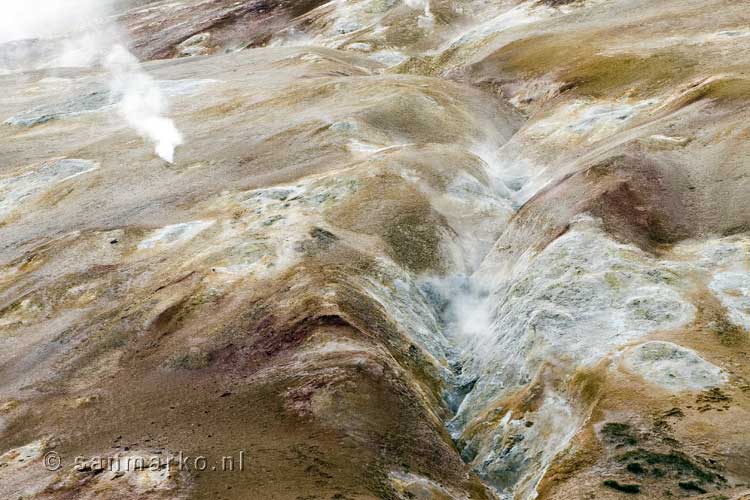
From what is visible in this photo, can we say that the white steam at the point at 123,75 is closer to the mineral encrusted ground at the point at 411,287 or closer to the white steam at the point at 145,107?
the white steam at the point at 145,107

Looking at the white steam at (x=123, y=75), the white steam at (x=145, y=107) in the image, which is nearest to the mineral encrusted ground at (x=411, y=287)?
the white steam at (x=145, y=107)

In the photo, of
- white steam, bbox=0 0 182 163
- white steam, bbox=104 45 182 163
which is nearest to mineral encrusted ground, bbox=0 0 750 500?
white steam, bbox=104 45 182 163

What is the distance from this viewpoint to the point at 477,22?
119m

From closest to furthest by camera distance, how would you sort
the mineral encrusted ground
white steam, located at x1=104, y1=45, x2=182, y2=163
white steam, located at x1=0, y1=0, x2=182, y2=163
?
the mineral encrusted ground → white steam, located at x1=104, y1=45, x2=182, y2=163 → white steam, located at x1=0, y1=0, x2=182, y2=163

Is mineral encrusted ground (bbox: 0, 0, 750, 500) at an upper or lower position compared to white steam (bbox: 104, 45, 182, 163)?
upper

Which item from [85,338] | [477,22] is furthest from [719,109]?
[477,22]

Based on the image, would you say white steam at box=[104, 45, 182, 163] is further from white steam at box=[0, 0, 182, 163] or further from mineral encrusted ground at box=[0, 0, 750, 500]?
mineral encrusted ground at box=[0, 0, 750, 500]

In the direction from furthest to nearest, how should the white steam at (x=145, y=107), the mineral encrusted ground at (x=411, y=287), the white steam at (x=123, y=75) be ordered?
the white steam at (x=123, y=75) < the white steam at (x=145, y=107) < the mineral encrusted ground at (x=411, y=287)

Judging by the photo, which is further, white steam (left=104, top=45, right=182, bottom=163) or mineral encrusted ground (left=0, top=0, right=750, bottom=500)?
white steam (left=104, top=45, right=182, bottom=163)

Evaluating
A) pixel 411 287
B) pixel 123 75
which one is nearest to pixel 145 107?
pixel 123 75

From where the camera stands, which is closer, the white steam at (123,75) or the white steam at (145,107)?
the white steam at (145,107)

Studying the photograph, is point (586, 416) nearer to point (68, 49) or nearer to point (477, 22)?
point (477, 22)

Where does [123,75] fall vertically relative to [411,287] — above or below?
below

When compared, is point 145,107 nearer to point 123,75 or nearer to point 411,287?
point 123,75
